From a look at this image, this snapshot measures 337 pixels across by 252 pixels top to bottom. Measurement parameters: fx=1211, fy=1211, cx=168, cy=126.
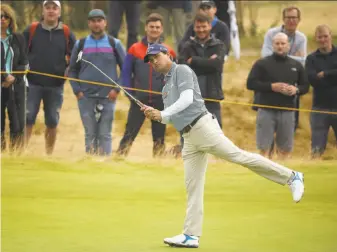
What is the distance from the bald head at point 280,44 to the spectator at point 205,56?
641mm

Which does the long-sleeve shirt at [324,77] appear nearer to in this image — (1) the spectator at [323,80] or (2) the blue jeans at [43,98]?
(1) the spectator at [323,80]

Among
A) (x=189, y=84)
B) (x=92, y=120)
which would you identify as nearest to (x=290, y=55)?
(x=92, y=120)

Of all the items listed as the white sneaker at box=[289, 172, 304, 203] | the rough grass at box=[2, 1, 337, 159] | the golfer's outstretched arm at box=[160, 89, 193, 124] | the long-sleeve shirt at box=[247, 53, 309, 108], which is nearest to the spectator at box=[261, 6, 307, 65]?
the long-sleeve shirt at box=[247, 53, 309, 108]

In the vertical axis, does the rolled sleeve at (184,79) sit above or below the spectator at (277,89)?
above

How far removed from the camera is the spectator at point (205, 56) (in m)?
14.2

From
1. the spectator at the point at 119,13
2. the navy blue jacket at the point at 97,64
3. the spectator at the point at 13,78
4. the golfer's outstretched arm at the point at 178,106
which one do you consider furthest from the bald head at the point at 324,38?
the golfer's outstretched arm at the point at 178,106

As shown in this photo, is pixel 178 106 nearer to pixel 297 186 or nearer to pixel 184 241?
pixel 184 241

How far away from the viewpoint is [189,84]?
9633 millimetres

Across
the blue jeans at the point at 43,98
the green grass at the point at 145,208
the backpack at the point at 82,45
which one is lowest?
the green grass at the point at 145,208

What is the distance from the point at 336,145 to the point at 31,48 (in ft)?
13.6

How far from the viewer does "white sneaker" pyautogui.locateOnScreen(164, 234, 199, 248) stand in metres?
9.86

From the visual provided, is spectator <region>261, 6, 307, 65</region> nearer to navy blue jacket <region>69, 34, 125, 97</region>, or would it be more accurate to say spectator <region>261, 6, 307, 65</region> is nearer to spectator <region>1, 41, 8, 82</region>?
navy blue jacket <region>69, 34, 125, 97</region>

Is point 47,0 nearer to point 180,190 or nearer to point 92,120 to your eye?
point 92,120

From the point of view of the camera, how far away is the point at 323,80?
1448 centimetres
